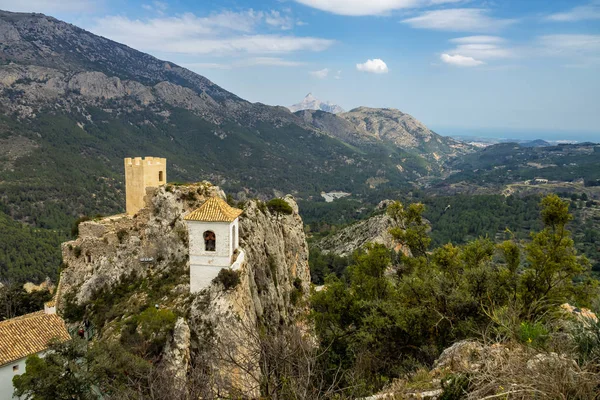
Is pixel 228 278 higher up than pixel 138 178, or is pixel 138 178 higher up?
pixel 138 178

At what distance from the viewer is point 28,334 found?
20.5 m

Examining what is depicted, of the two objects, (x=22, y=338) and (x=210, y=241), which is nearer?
(x=210, y=241)

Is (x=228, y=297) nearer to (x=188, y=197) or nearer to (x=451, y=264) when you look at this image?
(x=188, y=197)

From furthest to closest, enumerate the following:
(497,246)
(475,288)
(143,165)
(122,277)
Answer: (143,165) < (122,277) < (497,246) < (475,288)

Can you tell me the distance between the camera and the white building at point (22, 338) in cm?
1888

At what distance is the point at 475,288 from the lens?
583 inches

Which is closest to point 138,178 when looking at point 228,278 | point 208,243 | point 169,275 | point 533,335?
point 169,275

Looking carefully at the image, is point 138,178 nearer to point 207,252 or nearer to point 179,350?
point 207,252

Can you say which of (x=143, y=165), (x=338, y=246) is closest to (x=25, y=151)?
(x=338, y=246)

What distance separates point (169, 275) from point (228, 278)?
564cm

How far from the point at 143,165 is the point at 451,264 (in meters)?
22.7

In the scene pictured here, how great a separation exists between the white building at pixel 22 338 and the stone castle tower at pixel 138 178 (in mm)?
9506

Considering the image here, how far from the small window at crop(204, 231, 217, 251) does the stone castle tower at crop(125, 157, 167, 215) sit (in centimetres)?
1160

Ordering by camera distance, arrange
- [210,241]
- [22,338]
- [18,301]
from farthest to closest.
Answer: [18,301], [22,338], [210,241]
